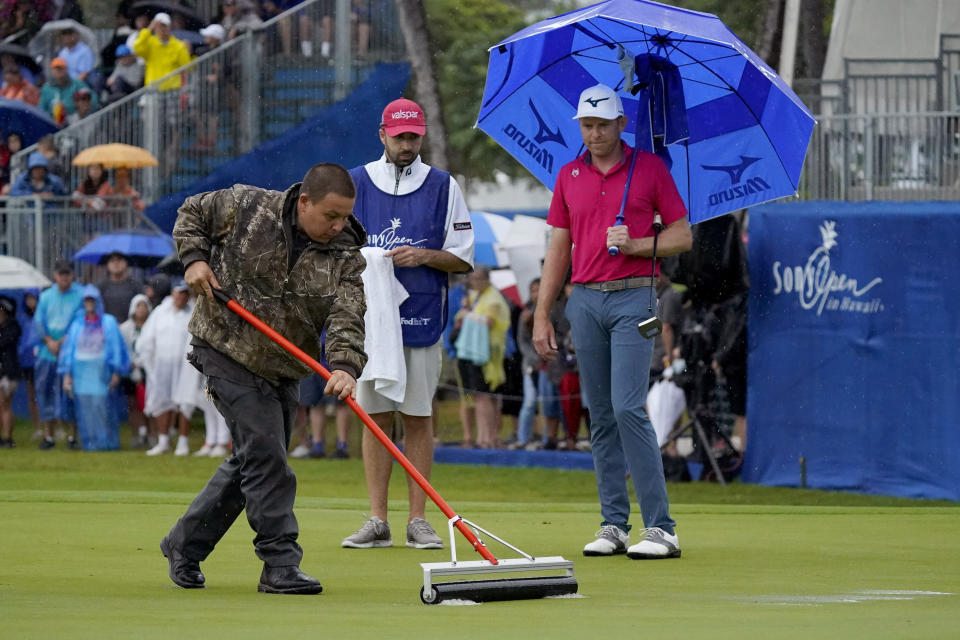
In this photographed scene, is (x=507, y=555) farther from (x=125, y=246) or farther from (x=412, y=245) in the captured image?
(x=125, y=246)

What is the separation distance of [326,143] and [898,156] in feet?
30.8

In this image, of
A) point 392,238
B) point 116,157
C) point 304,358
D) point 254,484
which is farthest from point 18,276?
point 304,358

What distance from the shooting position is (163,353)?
18531mm

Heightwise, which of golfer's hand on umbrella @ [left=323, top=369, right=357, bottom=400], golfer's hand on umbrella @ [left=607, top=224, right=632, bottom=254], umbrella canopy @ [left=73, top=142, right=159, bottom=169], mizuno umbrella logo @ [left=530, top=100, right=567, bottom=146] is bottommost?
golfer's hand on umbrella @ [left=323, top=369, right=357, bottom=400]

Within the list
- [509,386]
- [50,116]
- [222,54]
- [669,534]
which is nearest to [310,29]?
[222,54]

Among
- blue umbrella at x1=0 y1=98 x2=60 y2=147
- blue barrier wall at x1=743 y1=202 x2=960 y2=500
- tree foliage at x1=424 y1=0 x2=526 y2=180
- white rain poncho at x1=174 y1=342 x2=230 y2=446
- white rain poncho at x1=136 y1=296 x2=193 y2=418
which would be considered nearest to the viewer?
blue barrier wall at x1=743 y1=202 x2=960 y2=500

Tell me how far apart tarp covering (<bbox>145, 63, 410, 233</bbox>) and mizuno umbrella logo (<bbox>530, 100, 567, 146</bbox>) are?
13198mm

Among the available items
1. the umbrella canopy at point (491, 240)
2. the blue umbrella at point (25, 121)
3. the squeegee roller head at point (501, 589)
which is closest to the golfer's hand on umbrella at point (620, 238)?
the squeegee roller head at point (501, 589)

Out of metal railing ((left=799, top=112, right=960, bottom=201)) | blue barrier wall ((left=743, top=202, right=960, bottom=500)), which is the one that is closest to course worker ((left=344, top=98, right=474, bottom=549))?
blue barrier wall ((left=743, top=202, right=960, bottom=500))

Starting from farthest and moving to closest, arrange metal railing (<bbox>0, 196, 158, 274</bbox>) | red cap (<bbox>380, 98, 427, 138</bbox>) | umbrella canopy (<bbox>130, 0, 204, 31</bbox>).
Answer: umbrella canopy (<bbox>130, 0, 204, 31</bbox>) → metal railing (<bbox>0, 196, 158, 274</bbox>) → red cap (<bbox>380, 98, 427, 138</bbox>)

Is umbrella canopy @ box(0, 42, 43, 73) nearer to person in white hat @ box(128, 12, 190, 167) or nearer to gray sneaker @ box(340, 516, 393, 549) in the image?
person in white hat @ box(128, 12, 190, 167)

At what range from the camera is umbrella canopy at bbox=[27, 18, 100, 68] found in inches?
1006

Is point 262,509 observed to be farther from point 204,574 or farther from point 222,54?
point 222,54

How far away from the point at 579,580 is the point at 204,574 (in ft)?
5.09
